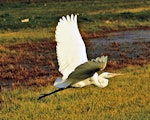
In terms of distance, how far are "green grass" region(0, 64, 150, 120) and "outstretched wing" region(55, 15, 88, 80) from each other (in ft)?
9.15

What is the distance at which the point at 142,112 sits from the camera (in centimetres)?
976

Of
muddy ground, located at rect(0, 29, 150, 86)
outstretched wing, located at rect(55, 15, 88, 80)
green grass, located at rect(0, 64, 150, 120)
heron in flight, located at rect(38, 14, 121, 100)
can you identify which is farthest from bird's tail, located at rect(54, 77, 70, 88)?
muddy ground, located at rect(0, 29, 150, 86)

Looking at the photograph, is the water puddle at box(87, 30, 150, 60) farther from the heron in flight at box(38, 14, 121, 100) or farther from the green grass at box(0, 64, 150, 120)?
the heron in flight at box(38, 14, 121, 100)

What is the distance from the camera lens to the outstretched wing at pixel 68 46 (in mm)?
6555

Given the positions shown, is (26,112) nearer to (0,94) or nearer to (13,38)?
(0,94)

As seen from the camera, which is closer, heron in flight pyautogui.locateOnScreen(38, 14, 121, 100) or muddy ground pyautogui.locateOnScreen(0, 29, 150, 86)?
heron in flight pyautogui.locateOnScreen(38, 14, 121, 100)

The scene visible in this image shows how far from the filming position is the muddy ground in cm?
1534

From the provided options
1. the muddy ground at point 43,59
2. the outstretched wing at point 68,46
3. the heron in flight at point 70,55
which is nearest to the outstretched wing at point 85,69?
the heron in flight at point 70,55

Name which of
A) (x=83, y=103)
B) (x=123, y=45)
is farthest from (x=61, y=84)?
(x=123, y=45)

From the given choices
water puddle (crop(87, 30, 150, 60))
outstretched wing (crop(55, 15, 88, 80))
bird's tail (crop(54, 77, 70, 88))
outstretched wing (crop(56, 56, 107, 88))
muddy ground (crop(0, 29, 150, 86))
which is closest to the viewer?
outstretched wing (crop(56, 56, 107, 88))

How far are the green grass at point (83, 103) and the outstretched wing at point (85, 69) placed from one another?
316 centimetres

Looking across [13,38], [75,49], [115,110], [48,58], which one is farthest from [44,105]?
[13,38]

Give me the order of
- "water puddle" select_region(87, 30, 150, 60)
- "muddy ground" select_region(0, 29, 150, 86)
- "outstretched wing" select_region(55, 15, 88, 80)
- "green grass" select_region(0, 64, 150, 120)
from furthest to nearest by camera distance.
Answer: "water puddle" select_region(87, 30, 150, 60)
"muddy ground" select_region(0, 29, 150, 86)
"green grass" select_region(0, 64, 150, 120)
"outstretched wing" select_region(55, 15, 88, 80)

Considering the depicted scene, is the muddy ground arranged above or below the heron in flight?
below
